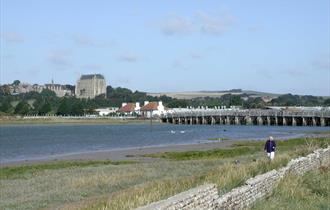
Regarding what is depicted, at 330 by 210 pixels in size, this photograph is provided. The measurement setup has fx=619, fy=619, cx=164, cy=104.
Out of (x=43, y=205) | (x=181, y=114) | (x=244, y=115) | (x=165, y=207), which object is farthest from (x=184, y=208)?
(x=181, y=114)

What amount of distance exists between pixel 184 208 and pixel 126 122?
168406 millimetres

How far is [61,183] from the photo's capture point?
27500 mm

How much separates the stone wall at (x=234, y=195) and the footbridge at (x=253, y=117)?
113615 millimetres

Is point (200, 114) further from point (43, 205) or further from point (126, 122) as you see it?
point (43, 205)

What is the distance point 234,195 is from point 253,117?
141 m

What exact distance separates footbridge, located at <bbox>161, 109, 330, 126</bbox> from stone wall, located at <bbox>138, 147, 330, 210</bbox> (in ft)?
373

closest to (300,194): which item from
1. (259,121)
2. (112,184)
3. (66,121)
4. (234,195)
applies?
(234,195)

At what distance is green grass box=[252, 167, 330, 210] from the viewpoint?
1703 cm

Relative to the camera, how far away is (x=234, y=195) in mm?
15695

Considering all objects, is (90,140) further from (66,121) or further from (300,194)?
(66,121)

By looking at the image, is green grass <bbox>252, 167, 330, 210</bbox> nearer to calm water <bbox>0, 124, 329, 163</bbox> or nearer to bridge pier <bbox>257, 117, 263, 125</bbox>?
calm water <bbox>0, 124, 329, 163</bbox>

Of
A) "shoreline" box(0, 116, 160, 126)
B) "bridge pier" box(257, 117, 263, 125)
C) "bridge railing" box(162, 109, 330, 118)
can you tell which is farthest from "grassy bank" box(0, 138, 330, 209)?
"shoreline" box(0, 116, 160, 126)

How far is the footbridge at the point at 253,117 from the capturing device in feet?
446

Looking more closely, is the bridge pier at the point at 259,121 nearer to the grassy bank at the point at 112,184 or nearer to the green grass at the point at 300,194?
the grassy bank at the point at 112,184
